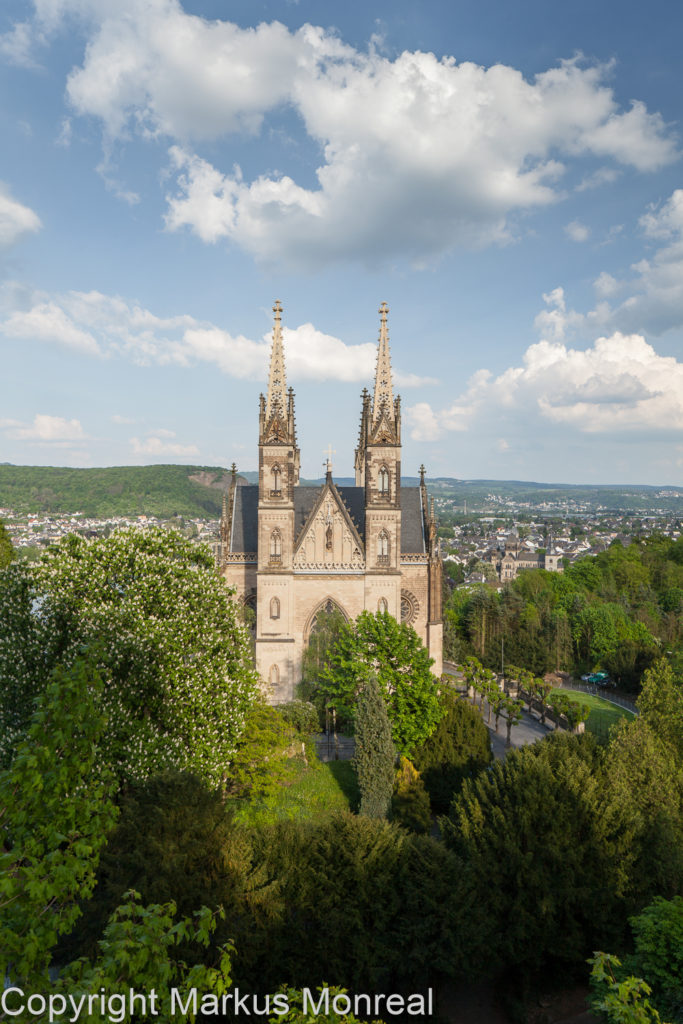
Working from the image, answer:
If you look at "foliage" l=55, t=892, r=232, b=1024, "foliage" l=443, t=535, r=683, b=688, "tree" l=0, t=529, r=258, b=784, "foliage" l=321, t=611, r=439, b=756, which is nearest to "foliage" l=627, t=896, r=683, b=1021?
"foliage" l=55, t=892, r=232, b=1024

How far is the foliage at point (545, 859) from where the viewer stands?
1788 cm

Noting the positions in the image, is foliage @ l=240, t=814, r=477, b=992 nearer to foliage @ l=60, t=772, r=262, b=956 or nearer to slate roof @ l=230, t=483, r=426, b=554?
foliage @ l=60, t=772, r=262, b=956

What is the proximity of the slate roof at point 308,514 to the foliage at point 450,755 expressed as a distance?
1721cm

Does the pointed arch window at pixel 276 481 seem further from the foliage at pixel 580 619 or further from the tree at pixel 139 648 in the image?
the foliage at pixel 580 619

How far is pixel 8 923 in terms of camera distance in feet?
21.4

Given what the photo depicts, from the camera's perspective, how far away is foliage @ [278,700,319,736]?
3325 cm

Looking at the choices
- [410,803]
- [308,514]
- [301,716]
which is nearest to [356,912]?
[410,803]

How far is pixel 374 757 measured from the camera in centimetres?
2600

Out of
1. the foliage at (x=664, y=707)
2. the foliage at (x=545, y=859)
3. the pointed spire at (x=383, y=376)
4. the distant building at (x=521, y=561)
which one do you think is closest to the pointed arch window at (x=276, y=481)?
the pointed spire at (x=383, y=376)

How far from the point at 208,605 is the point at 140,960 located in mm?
18136

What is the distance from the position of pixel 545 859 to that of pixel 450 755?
11930mm

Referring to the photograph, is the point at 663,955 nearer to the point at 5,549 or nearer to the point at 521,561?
the point at 5,549

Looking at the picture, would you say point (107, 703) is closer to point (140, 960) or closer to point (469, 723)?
point (140, 960)

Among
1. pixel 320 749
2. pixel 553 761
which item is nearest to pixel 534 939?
pixel 553 761
